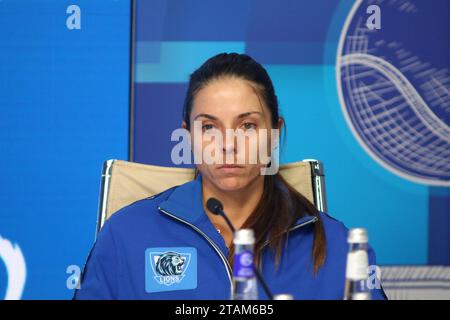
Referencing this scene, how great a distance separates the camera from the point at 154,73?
2.35 m

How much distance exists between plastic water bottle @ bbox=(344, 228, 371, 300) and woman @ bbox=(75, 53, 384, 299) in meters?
0.38

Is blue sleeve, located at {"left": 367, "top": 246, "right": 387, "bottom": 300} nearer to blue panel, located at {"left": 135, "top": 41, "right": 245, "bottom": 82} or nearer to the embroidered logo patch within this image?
the embroidered logo patch

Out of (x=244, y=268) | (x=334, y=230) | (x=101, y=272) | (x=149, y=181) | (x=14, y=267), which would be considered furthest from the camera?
(x=14, y=267)

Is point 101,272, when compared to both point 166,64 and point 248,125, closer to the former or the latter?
point 248,125

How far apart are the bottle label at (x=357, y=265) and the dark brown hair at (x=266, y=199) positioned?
47 centimetres

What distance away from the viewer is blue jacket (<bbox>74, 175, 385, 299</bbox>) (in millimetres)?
1269

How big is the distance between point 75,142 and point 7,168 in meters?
0.28

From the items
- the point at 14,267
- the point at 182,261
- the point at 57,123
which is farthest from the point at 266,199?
the point at 14,267

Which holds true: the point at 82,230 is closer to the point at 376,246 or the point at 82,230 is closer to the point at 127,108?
the point at 127,108

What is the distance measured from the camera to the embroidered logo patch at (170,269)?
4.20 feet

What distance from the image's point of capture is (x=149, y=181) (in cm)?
163

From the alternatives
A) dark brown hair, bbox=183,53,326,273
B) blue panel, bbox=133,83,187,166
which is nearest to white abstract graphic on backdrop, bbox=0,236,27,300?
blue panel, bbox=133,83,187,166

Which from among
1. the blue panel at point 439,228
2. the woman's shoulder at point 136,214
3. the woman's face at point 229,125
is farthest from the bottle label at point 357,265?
the blue panel at point 439,228

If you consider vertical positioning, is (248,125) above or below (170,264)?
above
